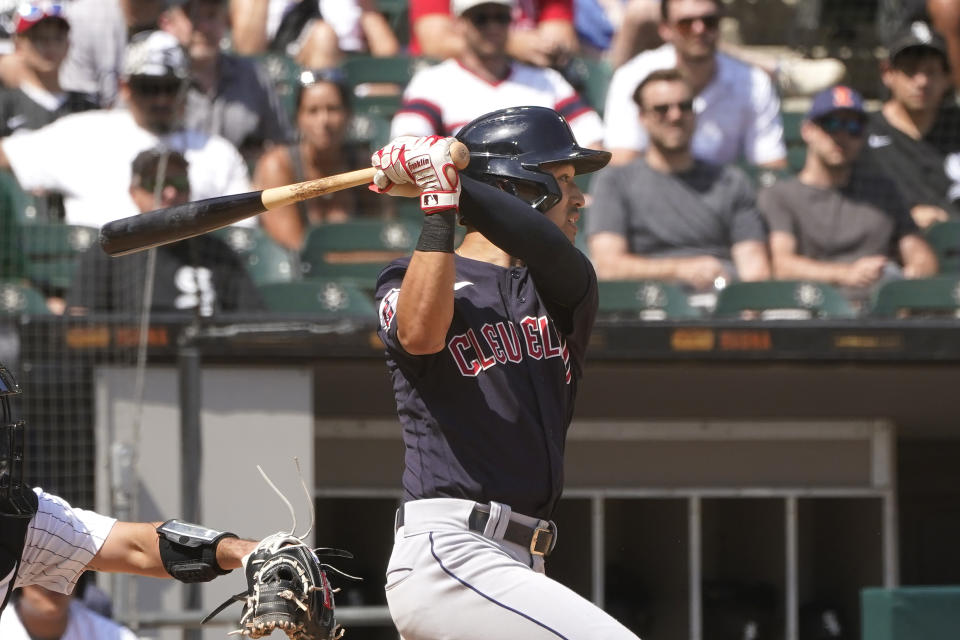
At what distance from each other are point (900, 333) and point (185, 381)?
2.38 m

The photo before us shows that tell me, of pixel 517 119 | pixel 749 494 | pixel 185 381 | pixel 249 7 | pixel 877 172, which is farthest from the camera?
pixel 249 7

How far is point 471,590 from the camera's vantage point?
2.50 meters

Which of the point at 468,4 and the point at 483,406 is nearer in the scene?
the point at 483,406

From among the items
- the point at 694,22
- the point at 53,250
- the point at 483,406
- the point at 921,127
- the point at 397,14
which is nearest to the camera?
the point at 483,406

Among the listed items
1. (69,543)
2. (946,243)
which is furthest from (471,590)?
(946,243)

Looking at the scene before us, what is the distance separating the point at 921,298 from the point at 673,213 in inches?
38.5

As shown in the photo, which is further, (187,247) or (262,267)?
(262,267)

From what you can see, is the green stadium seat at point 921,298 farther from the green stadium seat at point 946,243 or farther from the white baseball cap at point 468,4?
the white baseball cap at point 468,4

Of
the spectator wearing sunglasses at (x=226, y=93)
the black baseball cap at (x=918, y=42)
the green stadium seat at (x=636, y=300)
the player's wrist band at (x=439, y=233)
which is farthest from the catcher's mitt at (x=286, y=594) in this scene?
the black baseball cap at (x=918, y=42)

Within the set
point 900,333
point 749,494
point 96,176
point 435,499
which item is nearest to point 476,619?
point 435,499

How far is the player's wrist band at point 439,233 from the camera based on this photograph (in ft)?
8.05

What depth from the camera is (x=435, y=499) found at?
8.45 feet

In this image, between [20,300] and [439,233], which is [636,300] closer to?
[20,300]

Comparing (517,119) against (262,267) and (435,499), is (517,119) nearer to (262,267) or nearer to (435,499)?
(435,499)
